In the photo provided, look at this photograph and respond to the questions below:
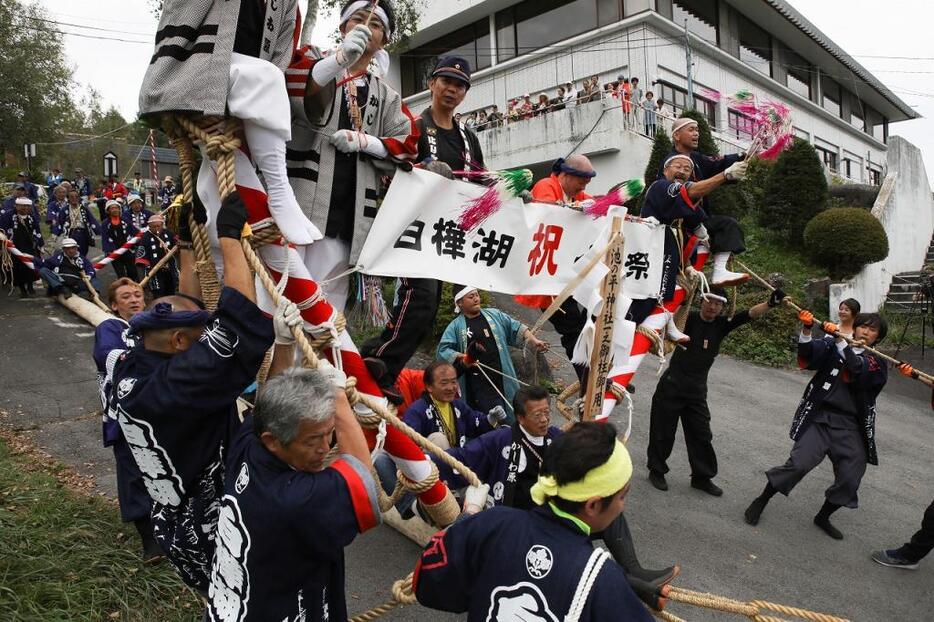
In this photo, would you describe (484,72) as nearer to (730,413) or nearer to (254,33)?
(730,413)

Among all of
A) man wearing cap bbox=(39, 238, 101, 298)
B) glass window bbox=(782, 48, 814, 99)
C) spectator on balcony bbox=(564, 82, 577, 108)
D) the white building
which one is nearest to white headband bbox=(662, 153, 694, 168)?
man wearing cap bbox=(39, 238, 101, 298)

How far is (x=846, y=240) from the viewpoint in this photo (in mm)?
12711

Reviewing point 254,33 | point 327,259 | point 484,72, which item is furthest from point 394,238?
point 484,72

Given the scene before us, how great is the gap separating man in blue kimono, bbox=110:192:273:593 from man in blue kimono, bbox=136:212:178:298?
356 inches

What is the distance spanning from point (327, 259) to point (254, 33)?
41.1 inches

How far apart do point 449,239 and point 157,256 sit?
33.4ft

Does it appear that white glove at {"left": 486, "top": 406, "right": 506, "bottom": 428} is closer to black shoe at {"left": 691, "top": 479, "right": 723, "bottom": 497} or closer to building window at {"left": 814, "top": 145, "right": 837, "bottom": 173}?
black shoe at {"left": 691, "top": 479, "right": 723, "bottom": 497}

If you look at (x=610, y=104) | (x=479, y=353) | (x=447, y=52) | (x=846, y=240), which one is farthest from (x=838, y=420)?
(x=447, y=52)

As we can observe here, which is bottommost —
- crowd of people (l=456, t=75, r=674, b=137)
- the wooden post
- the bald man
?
the wooden post

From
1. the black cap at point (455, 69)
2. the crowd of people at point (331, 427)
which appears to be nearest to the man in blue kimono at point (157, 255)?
the crowd of people at point (331, 427)

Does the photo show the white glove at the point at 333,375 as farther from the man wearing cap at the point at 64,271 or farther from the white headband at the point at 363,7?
the man wearing cap at the point at 64,271

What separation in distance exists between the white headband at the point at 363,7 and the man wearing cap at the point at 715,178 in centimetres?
280

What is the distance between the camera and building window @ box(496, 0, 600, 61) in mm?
20562

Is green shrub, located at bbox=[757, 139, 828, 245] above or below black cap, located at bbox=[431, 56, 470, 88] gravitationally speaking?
above
